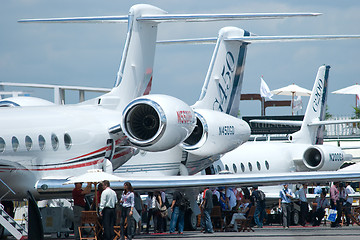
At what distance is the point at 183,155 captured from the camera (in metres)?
24.3

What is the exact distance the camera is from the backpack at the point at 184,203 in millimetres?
21519

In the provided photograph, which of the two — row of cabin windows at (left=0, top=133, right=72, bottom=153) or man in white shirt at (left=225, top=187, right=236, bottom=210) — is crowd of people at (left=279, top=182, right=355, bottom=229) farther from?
row of cabin windows at (left=0, top=133, right=72, bottom=153)

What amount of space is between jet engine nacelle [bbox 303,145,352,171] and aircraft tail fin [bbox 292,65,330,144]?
1.71 m

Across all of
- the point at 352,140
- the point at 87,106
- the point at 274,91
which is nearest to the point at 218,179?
the point at 87,106

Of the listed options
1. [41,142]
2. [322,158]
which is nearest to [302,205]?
[322,158]

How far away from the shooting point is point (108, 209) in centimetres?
1647

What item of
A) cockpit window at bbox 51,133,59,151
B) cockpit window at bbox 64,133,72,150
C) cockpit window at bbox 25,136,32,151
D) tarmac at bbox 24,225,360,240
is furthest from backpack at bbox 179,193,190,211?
cockpit window at bbox 25,136,32,151

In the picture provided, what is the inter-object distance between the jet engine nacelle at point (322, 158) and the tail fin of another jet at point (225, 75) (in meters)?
6.61

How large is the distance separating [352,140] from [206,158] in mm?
40342

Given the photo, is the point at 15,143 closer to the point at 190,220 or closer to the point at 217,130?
the point at 190,220

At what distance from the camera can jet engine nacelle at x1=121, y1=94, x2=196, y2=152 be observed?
19531 millimetres

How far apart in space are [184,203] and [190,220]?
1395 mm

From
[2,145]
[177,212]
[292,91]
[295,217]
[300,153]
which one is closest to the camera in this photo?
[2,145]

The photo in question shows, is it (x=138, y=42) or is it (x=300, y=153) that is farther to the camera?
(x=300, y=153)
